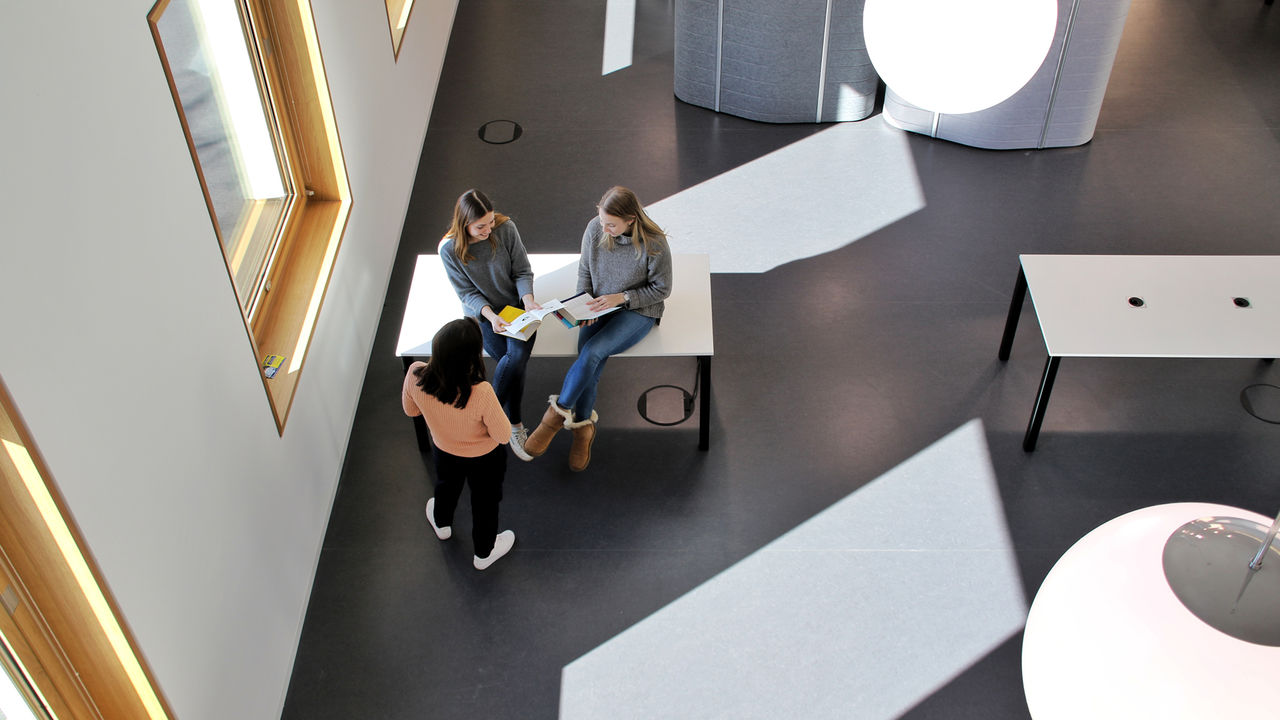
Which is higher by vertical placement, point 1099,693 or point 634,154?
point 1099,693

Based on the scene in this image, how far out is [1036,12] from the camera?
2.15 meters

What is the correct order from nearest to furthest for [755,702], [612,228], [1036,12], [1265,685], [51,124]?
[1265,685], [1036,12], [51,124], [755,702], [612,228]

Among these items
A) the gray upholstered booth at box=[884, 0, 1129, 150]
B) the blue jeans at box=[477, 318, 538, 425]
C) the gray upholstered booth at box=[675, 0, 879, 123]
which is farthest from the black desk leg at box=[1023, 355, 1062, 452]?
the gray upholstered booth at box=[675, 0, 879, 123]

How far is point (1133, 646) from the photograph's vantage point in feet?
3.98

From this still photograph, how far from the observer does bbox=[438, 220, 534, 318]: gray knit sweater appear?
15.3 feet

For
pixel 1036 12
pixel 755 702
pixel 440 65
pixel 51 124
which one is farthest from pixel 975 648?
pixel 440 65

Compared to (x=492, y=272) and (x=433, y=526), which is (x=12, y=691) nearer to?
(x=433, y=526)

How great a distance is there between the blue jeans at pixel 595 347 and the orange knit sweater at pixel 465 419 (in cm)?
75

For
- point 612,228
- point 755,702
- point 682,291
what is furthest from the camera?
point 682,291

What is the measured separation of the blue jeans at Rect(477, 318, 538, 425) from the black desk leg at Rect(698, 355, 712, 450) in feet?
2.52

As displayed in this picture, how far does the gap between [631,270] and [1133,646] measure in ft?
11.7

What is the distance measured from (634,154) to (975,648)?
13.3 feet

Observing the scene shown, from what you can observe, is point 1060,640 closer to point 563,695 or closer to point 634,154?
point 563,695

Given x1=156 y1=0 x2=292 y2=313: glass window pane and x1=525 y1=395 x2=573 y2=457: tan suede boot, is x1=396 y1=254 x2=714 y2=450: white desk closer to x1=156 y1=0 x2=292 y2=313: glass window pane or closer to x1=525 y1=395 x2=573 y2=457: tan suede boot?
x1=525 y1=395 x2=573 y2=457: tan suede boot
